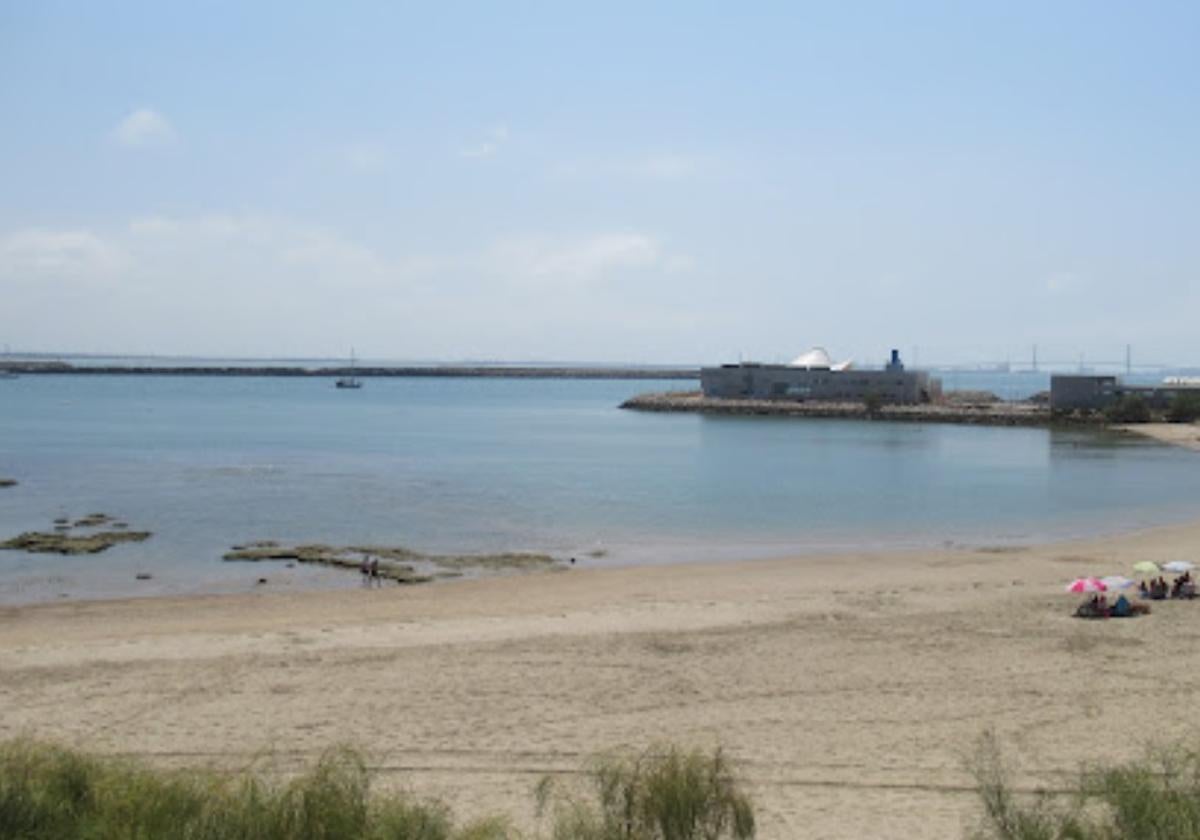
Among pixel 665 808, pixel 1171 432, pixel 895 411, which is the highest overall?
pixel 895 411

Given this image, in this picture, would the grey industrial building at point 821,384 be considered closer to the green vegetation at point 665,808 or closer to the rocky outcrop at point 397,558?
the rocky outcrop at point 397,558

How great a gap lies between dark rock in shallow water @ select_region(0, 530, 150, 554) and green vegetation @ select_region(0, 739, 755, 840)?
20.7 meters

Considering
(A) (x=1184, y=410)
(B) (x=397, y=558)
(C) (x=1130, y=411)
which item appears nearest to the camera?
(B) (x=397, y=558)

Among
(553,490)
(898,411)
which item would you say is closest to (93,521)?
(553,490)

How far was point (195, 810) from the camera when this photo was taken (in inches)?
282

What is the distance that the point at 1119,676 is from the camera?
14.3m

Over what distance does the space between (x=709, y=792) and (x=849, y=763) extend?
386cm

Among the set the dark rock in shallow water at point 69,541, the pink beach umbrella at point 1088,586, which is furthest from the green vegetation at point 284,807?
the dark rock in shallow water at point 69,541

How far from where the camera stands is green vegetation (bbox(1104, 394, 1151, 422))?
77.0 metres

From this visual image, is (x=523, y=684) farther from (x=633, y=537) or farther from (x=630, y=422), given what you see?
(x=630, y=422)

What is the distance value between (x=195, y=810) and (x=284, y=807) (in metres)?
0.55

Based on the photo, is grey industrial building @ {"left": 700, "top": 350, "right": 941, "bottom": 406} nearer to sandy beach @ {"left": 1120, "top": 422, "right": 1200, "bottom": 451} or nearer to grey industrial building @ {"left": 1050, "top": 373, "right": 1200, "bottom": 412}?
grey industrial building @ {"left": 1050, "top": 373, "right": 1200, "bottom": 412}

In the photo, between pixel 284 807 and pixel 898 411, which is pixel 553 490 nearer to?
pixel 284 807

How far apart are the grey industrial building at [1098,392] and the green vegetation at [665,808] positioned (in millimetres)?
80346
